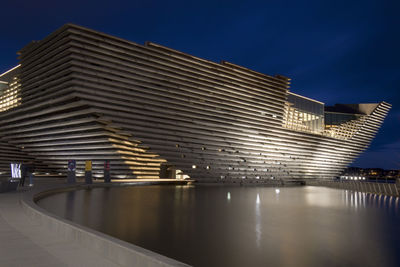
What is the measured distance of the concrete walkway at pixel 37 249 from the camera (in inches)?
154

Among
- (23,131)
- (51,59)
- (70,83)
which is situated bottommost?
(23,131)

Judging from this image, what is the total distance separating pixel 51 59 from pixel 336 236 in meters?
24.5

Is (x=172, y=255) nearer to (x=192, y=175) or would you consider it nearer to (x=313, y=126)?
(x=192, y=175)

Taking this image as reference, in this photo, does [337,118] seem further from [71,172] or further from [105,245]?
[105,245]

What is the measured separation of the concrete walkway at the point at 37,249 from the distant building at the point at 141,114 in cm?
1770

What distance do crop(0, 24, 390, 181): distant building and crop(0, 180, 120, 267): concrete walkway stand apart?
17700mm

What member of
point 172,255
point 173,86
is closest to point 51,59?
point 173,86

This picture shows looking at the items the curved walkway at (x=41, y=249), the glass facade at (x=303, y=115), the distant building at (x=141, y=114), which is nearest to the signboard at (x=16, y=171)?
the distant building at (x=141, y=114)

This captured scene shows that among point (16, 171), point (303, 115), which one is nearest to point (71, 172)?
point (16, 171)

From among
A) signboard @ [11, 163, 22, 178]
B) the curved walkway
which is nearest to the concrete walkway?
the curved walkway

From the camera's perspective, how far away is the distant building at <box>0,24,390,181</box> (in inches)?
923

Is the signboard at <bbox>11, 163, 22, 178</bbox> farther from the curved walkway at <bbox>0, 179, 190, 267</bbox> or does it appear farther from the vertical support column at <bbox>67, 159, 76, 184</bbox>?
the curved walkway at <bbox>0, 179, 190, 267</bbox>

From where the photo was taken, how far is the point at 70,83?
2234cm

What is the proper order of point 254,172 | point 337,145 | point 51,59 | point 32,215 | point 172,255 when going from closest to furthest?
point 172,255 < point 32,215 < point 51,59 < point 254,172 < point 337,145
